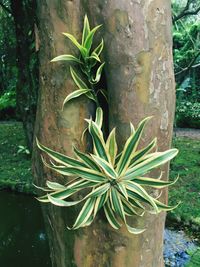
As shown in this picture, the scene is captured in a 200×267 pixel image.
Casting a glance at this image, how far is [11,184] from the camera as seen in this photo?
5148 mm

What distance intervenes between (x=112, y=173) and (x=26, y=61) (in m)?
4.36

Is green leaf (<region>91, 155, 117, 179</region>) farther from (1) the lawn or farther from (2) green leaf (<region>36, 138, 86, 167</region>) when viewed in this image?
(1) the lawn

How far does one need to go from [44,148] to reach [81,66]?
325 mm

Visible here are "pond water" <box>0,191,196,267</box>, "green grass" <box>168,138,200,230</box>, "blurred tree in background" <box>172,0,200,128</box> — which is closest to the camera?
"pond water" <box>0,191,196,267</box>

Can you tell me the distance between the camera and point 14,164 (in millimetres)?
6055

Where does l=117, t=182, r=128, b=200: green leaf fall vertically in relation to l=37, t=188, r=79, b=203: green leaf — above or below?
above

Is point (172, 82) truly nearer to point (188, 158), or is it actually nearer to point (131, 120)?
point (131, 120)

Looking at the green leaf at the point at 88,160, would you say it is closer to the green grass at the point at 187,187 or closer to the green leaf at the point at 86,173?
the green leaf at the point at 86,173

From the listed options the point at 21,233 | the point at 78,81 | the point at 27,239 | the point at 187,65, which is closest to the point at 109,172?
the point at 78,81

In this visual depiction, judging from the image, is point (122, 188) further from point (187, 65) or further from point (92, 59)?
point (187, 65)

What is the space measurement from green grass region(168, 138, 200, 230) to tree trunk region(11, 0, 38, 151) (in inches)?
84.7

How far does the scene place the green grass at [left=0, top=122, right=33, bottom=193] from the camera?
514 cm

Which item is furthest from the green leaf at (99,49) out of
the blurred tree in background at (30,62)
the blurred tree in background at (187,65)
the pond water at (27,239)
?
the blurred tree in background at (187,65)

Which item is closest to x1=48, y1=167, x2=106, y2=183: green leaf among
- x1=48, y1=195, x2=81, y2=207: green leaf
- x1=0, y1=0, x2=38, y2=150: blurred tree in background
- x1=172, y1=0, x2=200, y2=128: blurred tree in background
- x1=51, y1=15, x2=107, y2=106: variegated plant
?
x1=48, y1=195, x2=81, y2=207: green leaf
